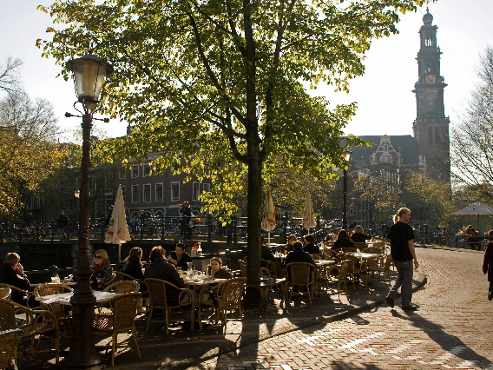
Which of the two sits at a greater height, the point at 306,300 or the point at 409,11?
the point at 409,11

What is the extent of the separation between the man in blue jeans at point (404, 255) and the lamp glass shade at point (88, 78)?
6.79m

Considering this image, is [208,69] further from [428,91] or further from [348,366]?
[428,91]

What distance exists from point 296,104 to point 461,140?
25.2 m

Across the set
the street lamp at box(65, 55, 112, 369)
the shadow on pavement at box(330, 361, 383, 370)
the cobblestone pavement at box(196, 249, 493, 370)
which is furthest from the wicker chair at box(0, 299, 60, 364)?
the shadow on pavement at box(330, 361, 383, 370)

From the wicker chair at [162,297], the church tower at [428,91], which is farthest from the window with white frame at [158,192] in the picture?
the church tower at [428,91]


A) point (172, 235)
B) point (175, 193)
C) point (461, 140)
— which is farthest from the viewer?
point (175, 193)

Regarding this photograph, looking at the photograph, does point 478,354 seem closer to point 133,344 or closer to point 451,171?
point 133,344

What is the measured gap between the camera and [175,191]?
188 feet

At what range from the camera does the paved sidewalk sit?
23.8 feet

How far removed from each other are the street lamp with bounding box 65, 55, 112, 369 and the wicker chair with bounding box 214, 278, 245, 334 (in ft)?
8.39

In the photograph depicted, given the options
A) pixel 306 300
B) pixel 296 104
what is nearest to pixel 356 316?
pixel 306 300

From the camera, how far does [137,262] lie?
34.6 ft

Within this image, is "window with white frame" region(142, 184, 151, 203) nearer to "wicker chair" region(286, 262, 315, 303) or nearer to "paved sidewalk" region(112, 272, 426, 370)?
"paved sidewalk" region(112, 272, 426, 370)

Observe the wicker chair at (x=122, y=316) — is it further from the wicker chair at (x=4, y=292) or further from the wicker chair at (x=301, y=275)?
the wicker chair at (x=301, y=275)
